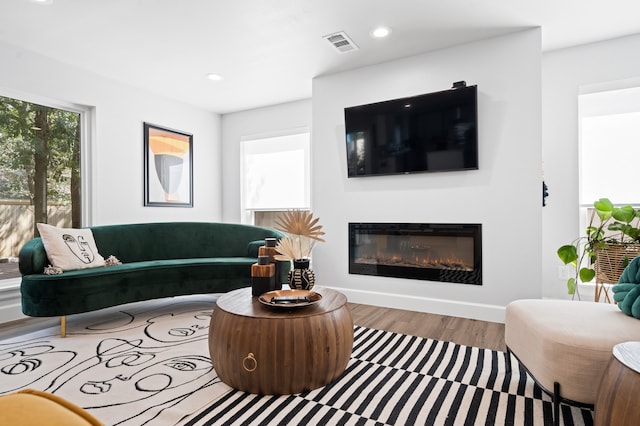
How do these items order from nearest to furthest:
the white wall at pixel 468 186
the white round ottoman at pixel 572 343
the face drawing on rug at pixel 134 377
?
1. the white round ottoman at pixel 572 343
2. the face drawing on rug at pixel 134 377
3. the white wall at pixel 468 186

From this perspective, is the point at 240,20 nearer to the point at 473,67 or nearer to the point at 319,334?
the point at 473,67

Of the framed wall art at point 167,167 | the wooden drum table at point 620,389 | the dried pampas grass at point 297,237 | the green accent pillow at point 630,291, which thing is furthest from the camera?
the framed wall art at point 167,167

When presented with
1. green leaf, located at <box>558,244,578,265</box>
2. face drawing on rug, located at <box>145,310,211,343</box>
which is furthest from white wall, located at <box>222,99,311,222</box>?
green leaf, located at <box>558,244,578,265</box>

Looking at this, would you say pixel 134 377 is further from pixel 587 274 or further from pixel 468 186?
pixel 587 274

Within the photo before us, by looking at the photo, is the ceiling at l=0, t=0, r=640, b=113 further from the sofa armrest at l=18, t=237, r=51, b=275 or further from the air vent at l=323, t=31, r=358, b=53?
the sofa armrest at l=18, t=237, r=51, b=275

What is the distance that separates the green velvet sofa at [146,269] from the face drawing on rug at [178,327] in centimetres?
21

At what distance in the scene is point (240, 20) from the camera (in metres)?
2.66

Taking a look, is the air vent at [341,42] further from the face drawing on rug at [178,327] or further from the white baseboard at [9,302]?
the white baseboard at [9,302]

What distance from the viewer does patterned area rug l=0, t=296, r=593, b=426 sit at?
4.96ft

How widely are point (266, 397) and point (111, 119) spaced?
11.7ft

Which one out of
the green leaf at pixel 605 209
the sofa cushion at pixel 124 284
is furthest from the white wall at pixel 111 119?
the green leaf at pixel 605 209

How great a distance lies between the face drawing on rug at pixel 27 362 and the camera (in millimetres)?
1871

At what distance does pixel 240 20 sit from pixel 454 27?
5.71 feet

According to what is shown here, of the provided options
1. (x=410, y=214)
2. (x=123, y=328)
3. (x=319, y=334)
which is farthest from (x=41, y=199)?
(x=410, y=214)
